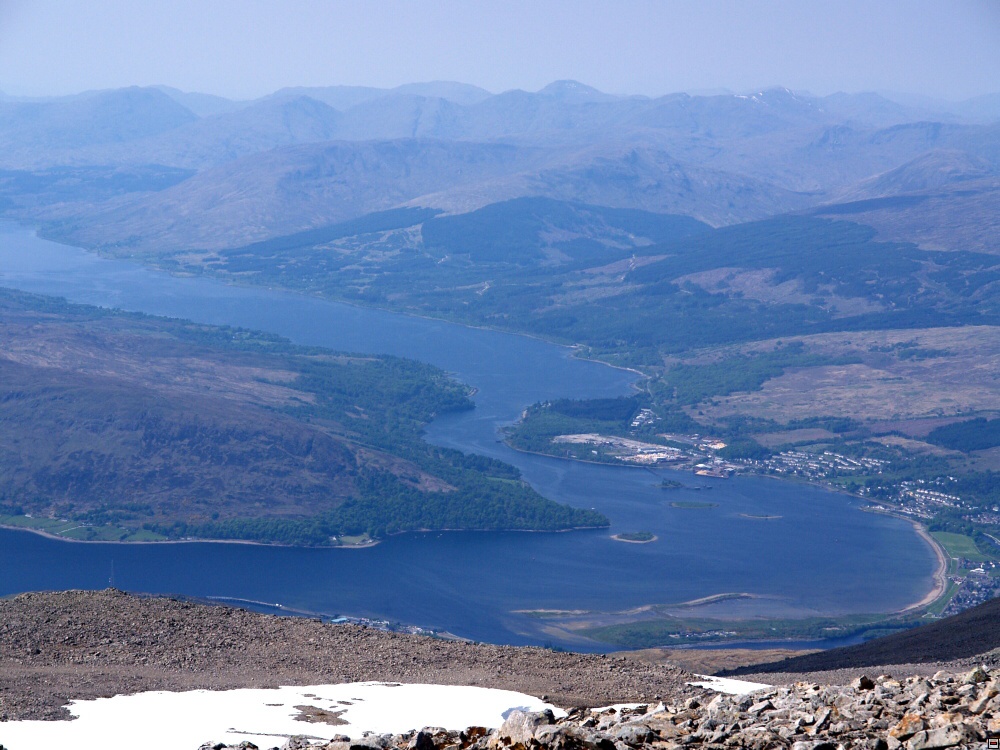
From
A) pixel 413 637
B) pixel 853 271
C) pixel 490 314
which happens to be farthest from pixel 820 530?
pixel 853 271

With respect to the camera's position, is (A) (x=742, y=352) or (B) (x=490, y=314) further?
(B) (x=490, y=314)

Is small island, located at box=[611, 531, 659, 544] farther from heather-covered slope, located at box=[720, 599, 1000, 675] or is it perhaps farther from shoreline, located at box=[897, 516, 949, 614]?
heather-covered slope, located at box=[720, 599, 1000, 675]

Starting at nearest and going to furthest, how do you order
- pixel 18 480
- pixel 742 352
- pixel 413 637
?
pixel 413 637 → pixel 18 480 → pixel 742 352

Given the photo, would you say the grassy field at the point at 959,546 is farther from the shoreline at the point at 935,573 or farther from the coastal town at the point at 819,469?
the shoreline at the point at 935,573

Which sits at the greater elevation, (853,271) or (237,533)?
(853,271)

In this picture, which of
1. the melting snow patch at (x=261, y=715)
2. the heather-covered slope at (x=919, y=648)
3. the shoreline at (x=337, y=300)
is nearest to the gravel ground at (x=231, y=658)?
the melting snow patch at (x=261, y=715)

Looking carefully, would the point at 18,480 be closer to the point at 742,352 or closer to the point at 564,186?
the point at 742,352

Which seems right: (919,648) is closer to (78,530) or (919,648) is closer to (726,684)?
(726,684)
